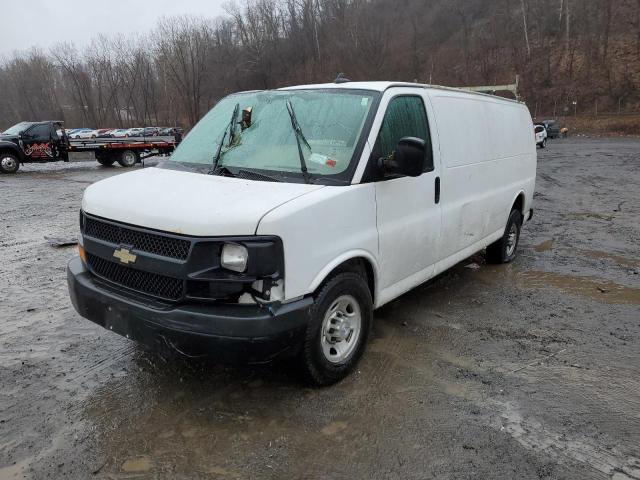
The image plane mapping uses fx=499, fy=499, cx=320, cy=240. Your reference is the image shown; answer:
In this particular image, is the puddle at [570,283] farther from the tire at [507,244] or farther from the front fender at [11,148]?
the front fender at [11,148]

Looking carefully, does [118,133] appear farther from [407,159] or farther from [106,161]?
[407,159]

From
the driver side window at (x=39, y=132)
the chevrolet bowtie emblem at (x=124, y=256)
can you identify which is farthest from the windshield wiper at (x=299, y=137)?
the driver side window at (x=39, y=132)

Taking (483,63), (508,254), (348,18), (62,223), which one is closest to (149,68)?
(348,18)

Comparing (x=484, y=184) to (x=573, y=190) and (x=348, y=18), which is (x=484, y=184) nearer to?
(x=573, y=190)

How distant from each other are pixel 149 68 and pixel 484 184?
7702 centimetres

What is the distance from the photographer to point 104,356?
411cm

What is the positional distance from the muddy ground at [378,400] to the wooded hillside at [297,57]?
60546 mm

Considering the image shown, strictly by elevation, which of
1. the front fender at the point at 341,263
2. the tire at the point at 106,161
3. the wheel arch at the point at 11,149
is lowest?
the tire at the point at 106,161

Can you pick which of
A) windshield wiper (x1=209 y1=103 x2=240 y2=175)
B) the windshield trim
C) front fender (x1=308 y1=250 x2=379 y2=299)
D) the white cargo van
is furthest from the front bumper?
windshield wiper (x1=209 y1=103 x2=240 y2=175)

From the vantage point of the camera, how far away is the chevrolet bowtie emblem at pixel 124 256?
3199mm

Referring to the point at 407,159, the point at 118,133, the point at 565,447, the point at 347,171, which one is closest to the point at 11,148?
the point at 118,133

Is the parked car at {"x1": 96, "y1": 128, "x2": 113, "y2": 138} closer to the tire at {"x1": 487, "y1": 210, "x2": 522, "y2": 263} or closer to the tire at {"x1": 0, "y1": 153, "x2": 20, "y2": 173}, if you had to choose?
the tire at {"x1": 0, "y1": 153, "x2": 20, "y2": 173}

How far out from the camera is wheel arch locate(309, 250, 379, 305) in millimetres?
3265

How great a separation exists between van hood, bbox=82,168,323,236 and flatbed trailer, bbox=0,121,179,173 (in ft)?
65.2
